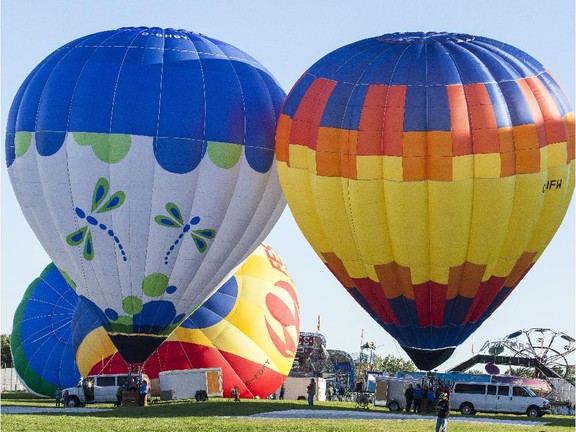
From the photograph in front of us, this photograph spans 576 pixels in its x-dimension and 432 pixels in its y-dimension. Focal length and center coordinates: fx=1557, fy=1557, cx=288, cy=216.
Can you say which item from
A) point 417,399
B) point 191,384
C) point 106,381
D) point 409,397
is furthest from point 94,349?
point 417,399

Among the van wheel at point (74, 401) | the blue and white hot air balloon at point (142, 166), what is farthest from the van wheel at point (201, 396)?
the blue and white hot air balloon at point (142, 166)

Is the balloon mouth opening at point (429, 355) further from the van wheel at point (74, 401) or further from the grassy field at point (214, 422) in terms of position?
the van wheel at point (74, 401)

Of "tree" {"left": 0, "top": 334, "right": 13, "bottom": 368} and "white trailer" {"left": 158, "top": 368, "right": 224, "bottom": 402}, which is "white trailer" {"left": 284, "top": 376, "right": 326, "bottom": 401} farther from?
"tree" {"left": 0, "top": 334, "right": 13, "bottom": 368}

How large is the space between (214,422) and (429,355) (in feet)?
17.5

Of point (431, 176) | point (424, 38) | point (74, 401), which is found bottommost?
point (74, 401)

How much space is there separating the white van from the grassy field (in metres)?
0.53

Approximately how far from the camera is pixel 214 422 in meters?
31.4

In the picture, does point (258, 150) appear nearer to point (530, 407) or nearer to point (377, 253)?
point (377, 253)

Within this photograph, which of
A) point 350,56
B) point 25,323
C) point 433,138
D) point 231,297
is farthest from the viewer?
point 25,323

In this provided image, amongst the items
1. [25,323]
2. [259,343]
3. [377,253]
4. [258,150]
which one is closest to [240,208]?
[258,150]

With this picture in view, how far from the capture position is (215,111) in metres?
35.8

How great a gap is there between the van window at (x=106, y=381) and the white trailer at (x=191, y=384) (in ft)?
4.73

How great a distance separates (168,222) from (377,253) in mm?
5342

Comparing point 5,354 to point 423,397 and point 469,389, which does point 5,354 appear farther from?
point 423,397
